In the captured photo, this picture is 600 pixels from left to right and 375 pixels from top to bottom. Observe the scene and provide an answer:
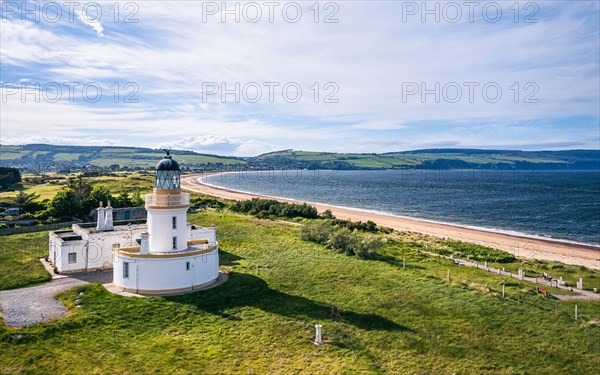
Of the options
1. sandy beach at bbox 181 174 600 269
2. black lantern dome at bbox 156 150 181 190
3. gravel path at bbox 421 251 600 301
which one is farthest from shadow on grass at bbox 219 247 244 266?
sandy beach at bbox 181 174 600 269

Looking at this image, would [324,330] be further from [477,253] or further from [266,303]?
[477,253]

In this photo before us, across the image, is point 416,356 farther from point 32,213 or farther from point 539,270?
point 32,213

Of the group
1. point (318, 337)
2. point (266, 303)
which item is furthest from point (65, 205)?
point (318, 337)

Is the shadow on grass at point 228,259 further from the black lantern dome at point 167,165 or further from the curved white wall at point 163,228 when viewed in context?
the black lantern dome at point 167,165

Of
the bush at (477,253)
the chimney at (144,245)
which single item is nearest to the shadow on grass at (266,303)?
the chimney at (144,245)

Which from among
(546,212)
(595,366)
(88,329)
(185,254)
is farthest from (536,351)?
(546,212)
